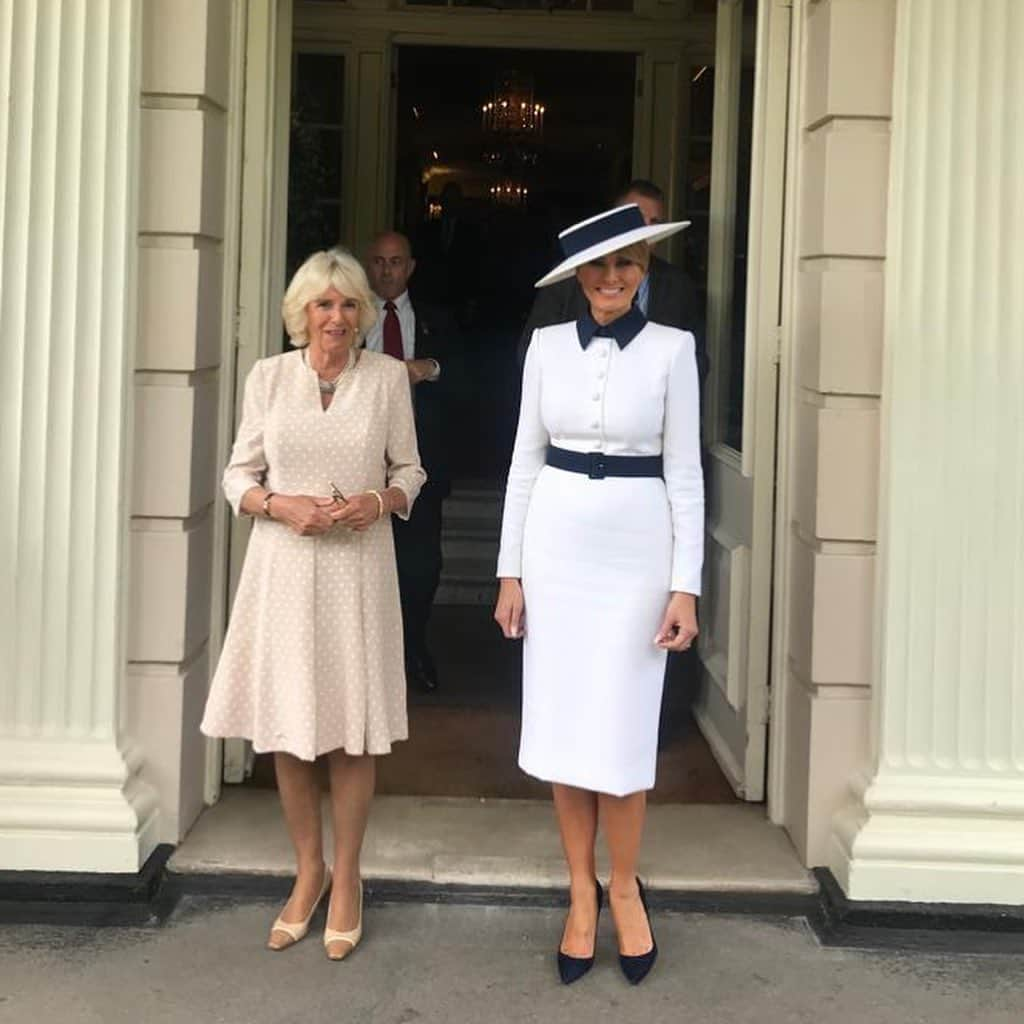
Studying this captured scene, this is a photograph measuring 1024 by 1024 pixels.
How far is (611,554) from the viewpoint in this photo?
12.3 ft

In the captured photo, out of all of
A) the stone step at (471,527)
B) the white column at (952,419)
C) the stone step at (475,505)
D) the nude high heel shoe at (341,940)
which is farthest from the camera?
the stone step at (475,505)

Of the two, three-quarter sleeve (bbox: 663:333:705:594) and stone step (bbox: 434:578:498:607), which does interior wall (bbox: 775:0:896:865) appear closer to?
three-quarter sleeve (bbox: 663:333:705:594)

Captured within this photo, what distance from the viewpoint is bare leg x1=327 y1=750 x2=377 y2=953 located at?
158 inches

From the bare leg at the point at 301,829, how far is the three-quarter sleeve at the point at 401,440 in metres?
0.72

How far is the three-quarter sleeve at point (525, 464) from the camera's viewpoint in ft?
12.8

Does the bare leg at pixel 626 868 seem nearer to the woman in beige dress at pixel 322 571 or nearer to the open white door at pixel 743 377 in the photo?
the woman in beige dress at pixel 322 571

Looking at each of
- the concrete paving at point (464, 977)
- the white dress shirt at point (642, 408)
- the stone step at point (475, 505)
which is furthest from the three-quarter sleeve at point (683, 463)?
the stone step at point (475, 505)

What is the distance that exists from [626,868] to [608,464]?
1022 millimetres

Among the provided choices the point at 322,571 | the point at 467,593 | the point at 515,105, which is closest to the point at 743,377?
the point at 322,571

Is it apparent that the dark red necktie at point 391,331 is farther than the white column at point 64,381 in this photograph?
Yes

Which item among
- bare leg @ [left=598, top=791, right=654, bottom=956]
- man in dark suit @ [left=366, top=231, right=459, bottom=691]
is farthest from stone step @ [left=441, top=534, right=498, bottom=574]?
bare leg @ [left=598, top=791, right=654, bottom=956]

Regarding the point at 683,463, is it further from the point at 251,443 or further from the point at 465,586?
the point at 465,586

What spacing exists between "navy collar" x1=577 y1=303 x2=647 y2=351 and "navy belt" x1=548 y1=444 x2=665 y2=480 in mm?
271

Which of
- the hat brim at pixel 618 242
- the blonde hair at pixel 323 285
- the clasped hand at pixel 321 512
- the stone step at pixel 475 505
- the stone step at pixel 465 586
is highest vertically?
the hat brim at pixel 618 242
